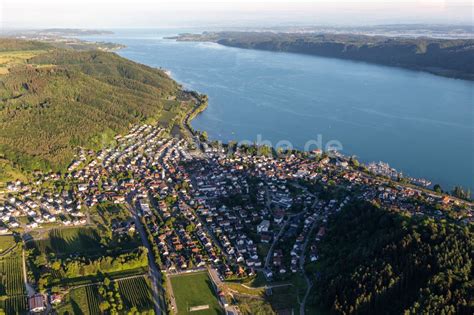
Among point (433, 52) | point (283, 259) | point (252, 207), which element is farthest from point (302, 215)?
point (433, 52)

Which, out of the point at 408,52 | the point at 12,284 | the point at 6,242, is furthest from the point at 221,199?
the point at 408,52

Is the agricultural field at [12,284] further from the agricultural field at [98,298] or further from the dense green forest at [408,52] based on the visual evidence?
the dense green forest at [408,52]

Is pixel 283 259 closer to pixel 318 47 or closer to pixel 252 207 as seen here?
pixel 252 207

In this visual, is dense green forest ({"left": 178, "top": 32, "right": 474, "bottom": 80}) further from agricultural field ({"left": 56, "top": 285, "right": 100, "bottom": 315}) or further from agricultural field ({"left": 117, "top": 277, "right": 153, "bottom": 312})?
agricultural field ({"left": 56, "top": 285, "right": 100, "bottom": 315})

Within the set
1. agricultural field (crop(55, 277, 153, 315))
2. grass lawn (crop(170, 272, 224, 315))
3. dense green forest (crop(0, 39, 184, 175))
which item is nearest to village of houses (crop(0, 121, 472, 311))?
grass lawn (crop(170, 272, 224, 315))

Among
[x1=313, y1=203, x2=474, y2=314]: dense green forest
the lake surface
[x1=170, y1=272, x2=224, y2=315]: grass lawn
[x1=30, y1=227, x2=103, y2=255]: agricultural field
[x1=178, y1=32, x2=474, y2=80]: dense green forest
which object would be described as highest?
[x1=178, y1=32, x2=474, y2=80]: dense green forest

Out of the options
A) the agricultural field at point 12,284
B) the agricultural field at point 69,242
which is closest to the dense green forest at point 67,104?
the agricultural field at point 69,242

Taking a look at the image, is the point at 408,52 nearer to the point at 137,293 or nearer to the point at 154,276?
the point at 154,276
